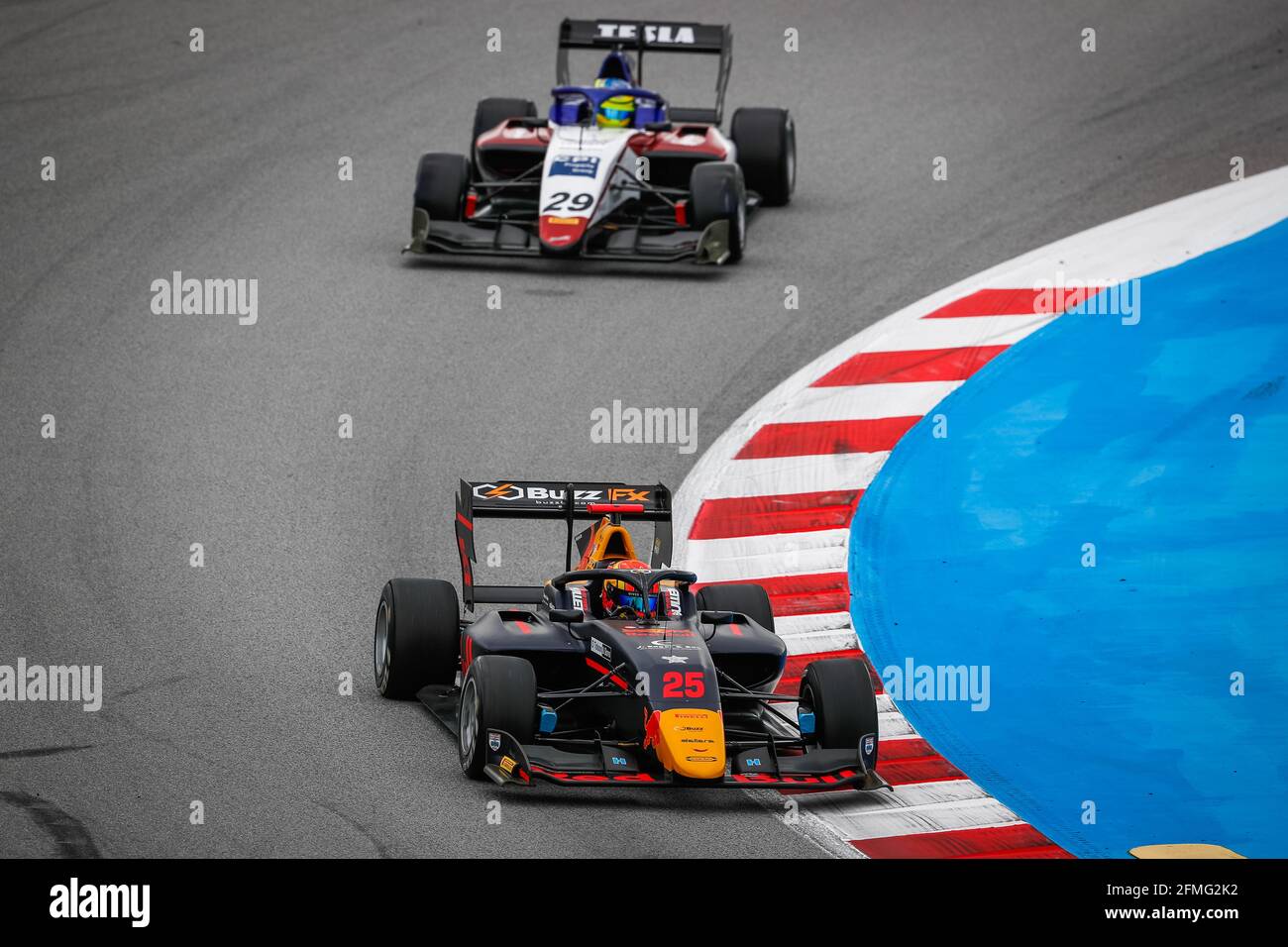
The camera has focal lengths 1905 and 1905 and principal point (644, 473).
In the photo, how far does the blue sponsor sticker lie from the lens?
52.9ft

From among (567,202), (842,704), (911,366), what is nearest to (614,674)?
(842,704)

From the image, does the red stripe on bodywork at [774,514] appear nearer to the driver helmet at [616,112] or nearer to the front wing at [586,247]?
the front wing at [586,247]

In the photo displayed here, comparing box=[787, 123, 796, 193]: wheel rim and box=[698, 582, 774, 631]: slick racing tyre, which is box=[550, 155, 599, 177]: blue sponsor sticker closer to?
box=[787, 123, 796, 193]: wheel rim

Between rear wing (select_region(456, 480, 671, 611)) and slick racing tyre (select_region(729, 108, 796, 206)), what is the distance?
27.0 ft

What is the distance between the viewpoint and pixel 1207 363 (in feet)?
46.0

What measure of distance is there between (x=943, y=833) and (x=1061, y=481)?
179 inches

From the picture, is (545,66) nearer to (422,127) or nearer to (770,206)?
(422,127)

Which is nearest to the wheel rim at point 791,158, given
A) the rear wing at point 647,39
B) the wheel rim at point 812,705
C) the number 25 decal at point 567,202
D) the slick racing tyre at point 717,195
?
the rear wing at point 647,39

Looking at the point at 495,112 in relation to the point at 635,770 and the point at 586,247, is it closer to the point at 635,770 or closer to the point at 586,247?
the point at 586,247

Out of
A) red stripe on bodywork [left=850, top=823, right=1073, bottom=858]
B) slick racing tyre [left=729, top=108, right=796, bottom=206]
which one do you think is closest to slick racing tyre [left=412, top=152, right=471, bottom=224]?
slick racing tyre [left=729, top=108, right=796, bottom=206]

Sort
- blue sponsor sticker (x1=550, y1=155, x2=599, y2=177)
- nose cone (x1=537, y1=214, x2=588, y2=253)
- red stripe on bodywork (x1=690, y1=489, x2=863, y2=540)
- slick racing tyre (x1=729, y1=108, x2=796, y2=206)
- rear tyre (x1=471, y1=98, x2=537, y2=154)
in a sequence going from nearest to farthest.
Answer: red stripe on bodywork (x1=690, y1=489, x2=863, y2=540) < nose cone (x1=537, y1=214, x2=588, y2=253) < blue sponsor sticker (x1=550, y1=155, x2=599, y2=177) < slick racing tyre (x1=729, y1=108, x2=796, y2=206) < rear tyre (x1=471, y1=98, x2=537, y2=154)

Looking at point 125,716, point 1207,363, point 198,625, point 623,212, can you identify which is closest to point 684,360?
point 623,212

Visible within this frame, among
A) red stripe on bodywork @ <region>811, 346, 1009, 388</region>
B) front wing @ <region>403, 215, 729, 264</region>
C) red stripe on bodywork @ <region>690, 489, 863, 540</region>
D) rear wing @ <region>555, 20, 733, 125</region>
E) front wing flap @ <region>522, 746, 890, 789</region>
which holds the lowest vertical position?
front wing flap @ <region>522, 746, 890, 789</region>

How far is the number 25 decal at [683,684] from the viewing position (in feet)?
28.8
